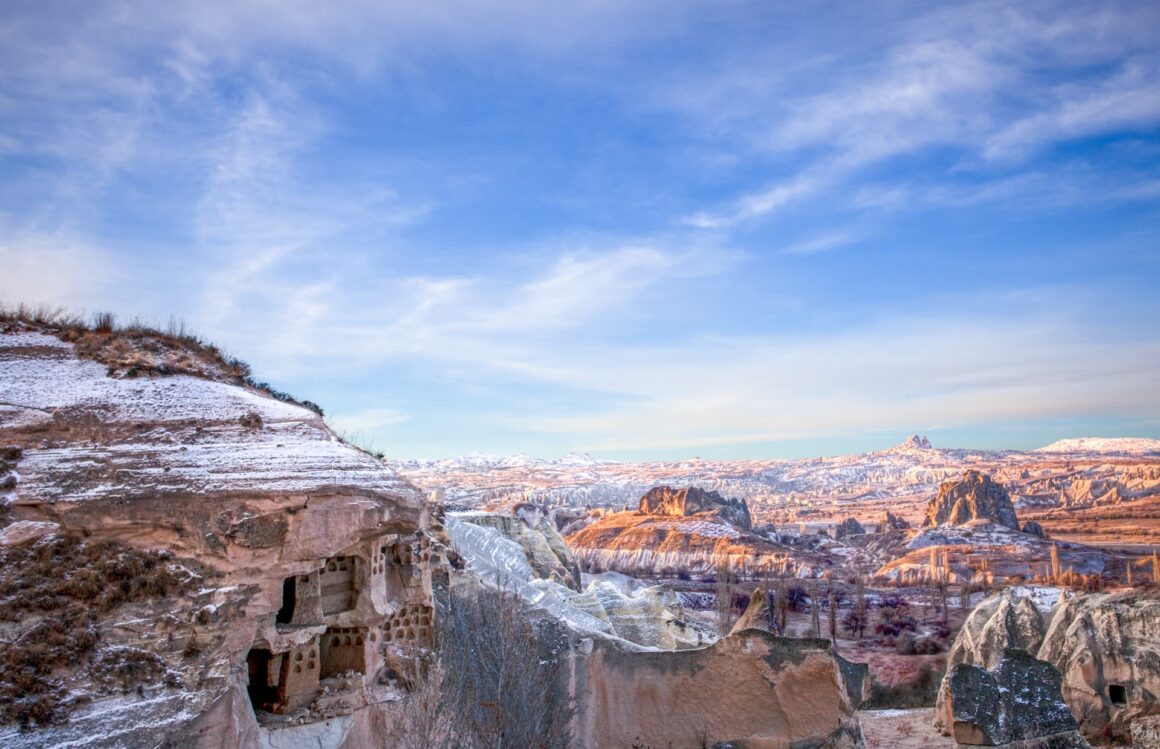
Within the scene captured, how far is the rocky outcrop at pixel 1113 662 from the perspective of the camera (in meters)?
21.4

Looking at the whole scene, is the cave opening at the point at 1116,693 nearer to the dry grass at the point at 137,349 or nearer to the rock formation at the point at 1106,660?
the rock formation at the point at 1106,660

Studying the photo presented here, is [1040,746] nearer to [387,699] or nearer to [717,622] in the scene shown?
[387,699]

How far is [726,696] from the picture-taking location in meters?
13.9

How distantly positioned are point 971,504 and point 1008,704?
283 feet

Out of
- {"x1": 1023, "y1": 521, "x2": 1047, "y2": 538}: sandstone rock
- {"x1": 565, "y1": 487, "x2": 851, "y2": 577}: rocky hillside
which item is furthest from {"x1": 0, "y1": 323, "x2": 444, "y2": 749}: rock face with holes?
{"x1": 1023, "y1": 521, "x2": 1047, "y2": 538}: sandstone rock

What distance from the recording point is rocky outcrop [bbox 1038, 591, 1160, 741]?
70.1 ft

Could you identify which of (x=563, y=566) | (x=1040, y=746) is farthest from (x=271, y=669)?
(x=563, y=566)

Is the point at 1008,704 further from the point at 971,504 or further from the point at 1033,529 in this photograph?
the point at 971,504

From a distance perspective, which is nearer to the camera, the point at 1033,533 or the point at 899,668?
the point at 899,668

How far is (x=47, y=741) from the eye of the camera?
731 cm

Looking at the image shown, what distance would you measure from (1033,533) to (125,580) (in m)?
94.1

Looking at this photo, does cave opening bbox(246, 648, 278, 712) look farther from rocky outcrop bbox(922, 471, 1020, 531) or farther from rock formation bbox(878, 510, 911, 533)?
rock formation bbox(878, 510, 911, 533)

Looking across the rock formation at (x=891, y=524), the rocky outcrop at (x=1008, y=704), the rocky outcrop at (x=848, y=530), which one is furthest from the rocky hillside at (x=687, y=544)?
the rocky outcrop at (x=1008, y=704)

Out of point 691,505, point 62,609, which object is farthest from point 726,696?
point 691,505
